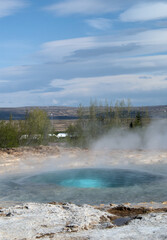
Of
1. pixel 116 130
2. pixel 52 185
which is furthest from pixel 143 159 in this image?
pixel 116 130

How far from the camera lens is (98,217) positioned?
19.3 ft

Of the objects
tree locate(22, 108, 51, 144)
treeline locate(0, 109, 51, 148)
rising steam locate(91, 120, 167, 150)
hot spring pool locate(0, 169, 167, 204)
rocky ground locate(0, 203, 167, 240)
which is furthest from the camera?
tree locate(22, 108, 51, 144)

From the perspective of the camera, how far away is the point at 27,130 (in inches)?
899

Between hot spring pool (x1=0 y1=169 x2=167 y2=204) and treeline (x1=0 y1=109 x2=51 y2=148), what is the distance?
27.3ft

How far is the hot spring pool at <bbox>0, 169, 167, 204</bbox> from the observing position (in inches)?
340

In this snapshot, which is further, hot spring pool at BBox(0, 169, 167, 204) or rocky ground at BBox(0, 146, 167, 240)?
hot spring pool at BBox(0, 169, 167, 204)

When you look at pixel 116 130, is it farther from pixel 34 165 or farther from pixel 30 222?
pixel 30 222

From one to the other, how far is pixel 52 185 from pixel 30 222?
494cm

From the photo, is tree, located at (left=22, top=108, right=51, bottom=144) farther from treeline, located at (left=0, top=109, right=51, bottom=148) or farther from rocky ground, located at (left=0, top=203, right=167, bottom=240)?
rocky ground, located at (left=0, top=203, right=167, bottom=240)

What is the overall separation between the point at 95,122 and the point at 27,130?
268 inches

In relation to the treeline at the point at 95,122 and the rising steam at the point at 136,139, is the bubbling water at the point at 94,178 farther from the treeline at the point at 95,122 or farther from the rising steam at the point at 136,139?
the treeline at the point at 95,122

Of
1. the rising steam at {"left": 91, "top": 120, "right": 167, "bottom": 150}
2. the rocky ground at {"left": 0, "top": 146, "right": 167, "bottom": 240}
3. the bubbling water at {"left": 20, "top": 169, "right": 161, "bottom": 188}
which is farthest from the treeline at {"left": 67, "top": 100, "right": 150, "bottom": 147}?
the rocky ground at {"left": 0, "top": 146, "right": 167, "bottom": 240}

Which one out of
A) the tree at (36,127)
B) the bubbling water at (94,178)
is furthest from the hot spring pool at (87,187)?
the tree at (36,127)

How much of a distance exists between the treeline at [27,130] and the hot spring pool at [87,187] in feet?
27.3
